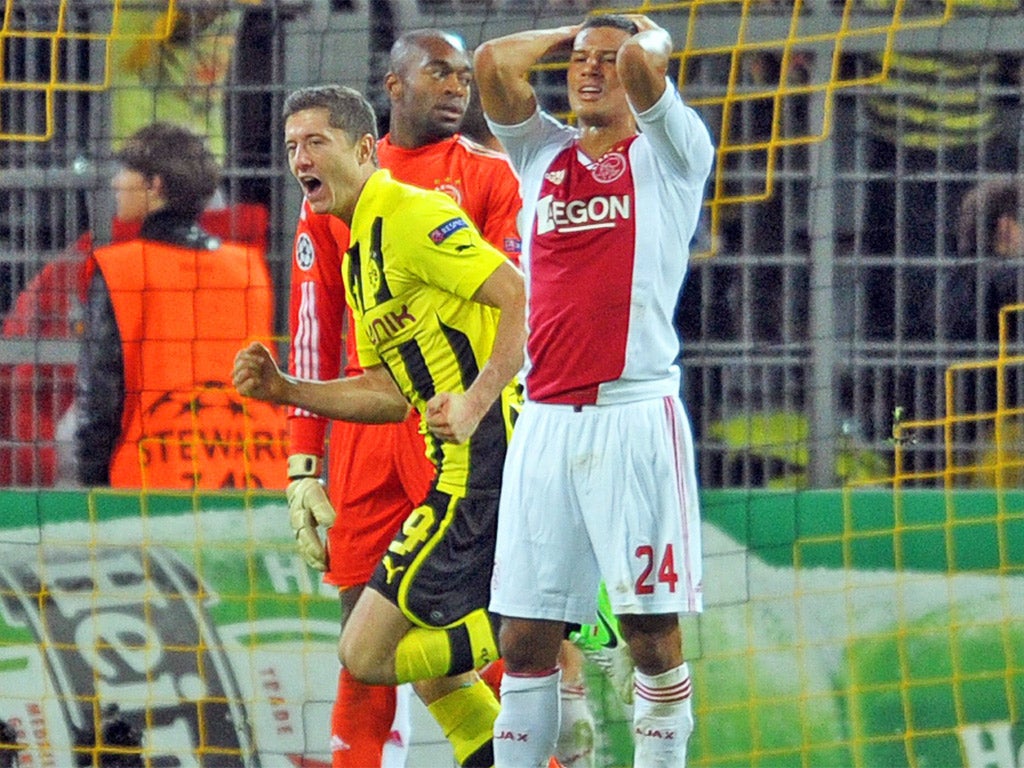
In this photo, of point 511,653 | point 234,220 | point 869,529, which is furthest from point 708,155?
point 234,220

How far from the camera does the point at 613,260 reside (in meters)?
4.51

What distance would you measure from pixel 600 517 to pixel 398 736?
3.34ft

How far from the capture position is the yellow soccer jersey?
4371 millimetres

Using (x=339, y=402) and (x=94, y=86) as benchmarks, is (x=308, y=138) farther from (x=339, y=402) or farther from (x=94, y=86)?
(x=94, y=86)

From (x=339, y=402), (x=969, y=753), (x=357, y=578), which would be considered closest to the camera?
(x=339, y=402)

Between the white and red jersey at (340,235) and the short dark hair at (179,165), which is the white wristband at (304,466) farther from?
the short dark hair at (179,165)

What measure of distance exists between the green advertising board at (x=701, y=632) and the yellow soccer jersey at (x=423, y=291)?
1.62m

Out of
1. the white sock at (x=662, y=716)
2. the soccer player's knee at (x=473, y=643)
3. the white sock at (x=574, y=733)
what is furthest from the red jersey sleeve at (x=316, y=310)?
the white sock at (x=662, y=716)

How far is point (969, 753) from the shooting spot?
19.3 feet

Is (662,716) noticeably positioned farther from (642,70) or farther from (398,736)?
(642,70)

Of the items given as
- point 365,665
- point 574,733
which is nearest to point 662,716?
point 365,665

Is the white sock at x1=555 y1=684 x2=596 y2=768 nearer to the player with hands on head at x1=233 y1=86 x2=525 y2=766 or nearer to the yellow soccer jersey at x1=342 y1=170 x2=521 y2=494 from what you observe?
the player with hands on head at x1=233 y1=86 x2=525 y2=766

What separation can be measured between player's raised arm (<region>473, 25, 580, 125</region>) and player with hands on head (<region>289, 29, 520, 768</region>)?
386 millimetres

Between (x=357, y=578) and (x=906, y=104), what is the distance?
238cm
